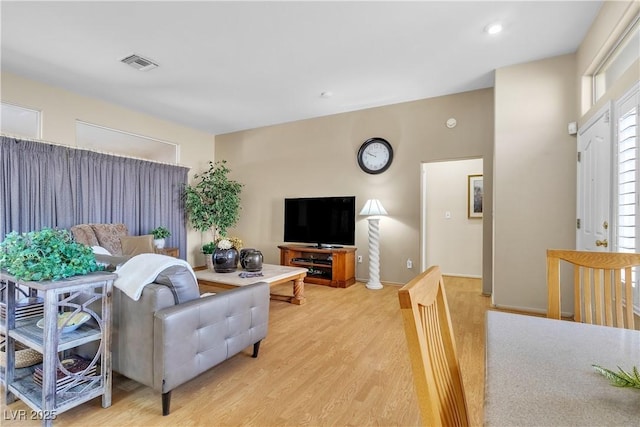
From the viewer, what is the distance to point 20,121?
3.74 meters

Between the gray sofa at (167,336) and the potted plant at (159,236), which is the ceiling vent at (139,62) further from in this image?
the gray sofa at (167,336)

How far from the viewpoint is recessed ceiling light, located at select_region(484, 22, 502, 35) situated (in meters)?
2.71

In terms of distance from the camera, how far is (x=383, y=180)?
15.4 ft

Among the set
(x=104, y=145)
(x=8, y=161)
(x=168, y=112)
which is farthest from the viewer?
(x=168, y=112)

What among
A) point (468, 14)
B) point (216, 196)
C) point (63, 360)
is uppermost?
point (468, 14)

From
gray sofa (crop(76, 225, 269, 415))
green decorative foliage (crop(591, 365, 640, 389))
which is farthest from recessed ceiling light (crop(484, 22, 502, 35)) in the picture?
gray sofa (crop(76, 225, 269, 415))

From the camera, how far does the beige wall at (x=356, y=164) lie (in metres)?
4.20

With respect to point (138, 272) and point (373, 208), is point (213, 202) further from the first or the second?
point (138, 272)

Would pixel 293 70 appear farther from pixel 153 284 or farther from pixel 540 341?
pixel 540 341

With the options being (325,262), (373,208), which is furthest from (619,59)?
(325,262)

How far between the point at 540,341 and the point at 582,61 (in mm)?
3412

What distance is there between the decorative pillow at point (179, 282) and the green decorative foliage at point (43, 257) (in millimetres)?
393

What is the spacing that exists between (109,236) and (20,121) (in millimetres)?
1733

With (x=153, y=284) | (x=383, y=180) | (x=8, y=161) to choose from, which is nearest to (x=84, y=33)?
(x=8, y=161)
